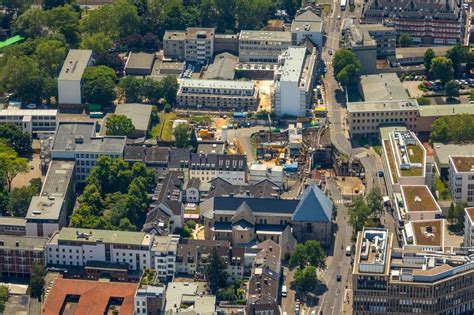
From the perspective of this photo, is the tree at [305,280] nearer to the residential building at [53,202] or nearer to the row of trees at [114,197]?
the row of trees at [114,197]

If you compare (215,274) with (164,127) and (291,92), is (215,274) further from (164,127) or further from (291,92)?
(291,92)

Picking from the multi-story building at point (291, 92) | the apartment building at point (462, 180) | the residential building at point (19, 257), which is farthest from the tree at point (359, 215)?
the residential building at point (19, 257)

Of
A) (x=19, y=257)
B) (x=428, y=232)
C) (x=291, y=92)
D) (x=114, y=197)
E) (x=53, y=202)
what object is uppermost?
(x=291, y=92)

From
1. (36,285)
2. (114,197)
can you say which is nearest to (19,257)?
(36,285)

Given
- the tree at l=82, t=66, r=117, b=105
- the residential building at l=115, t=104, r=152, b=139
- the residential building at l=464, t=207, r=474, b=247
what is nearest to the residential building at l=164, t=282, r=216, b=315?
the residential building at l=464, t=207, r=474, b=247

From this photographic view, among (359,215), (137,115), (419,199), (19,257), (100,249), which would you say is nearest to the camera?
(19,257)

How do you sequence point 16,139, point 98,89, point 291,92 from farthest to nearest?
point 98,89, point 291,92, point 16,139

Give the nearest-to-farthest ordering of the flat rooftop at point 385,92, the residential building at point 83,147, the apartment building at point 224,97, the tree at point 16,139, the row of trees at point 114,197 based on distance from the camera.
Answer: the row of trees at point 114,197, the residential building at point 83,147, the tree at point 16,139, the flat rooftop at point 385,92, the apartment building at point 224,97

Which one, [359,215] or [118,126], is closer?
[359,215]
